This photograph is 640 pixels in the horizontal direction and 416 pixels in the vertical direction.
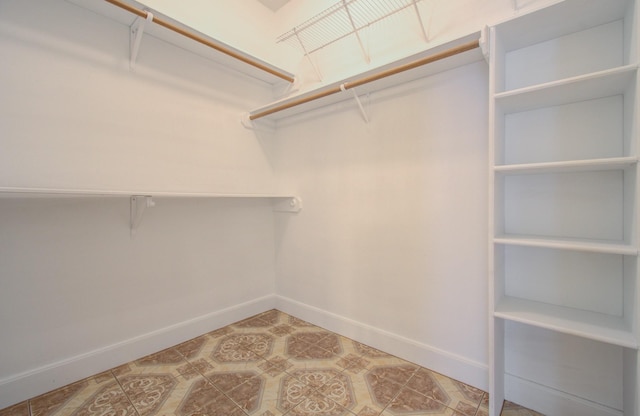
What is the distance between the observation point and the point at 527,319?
1170mm

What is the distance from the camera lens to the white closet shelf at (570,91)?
39.5 inches

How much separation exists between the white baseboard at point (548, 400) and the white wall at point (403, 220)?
0.15 metres

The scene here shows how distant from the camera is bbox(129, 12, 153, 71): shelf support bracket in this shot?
167cm

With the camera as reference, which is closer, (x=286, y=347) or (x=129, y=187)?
(x=129, y=187)

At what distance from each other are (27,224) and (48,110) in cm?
62

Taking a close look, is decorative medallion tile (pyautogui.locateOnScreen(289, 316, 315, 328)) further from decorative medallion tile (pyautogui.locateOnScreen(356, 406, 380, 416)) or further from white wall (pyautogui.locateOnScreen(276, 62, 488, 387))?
decorative medallion tile (pyautogui.locateOnScreen(356, 406, 380, 416))

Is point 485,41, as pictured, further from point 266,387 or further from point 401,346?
point 266,387

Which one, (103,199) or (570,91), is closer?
(570,91)

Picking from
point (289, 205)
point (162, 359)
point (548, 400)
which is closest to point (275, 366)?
point (162, 359)

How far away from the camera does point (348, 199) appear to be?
2.10 metres

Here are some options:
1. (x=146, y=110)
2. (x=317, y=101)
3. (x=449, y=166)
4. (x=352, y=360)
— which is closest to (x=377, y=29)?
(x=317, y=101)

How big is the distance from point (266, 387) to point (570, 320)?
1496 millimetres

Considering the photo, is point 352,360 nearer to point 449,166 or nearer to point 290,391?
point 290,391

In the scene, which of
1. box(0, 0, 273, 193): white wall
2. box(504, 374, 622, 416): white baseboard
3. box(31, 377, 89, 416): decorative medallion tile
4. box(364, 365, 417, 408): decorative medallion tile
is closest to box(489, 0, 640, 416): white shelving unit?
box(504, 374, 622, 416): white baseboard
